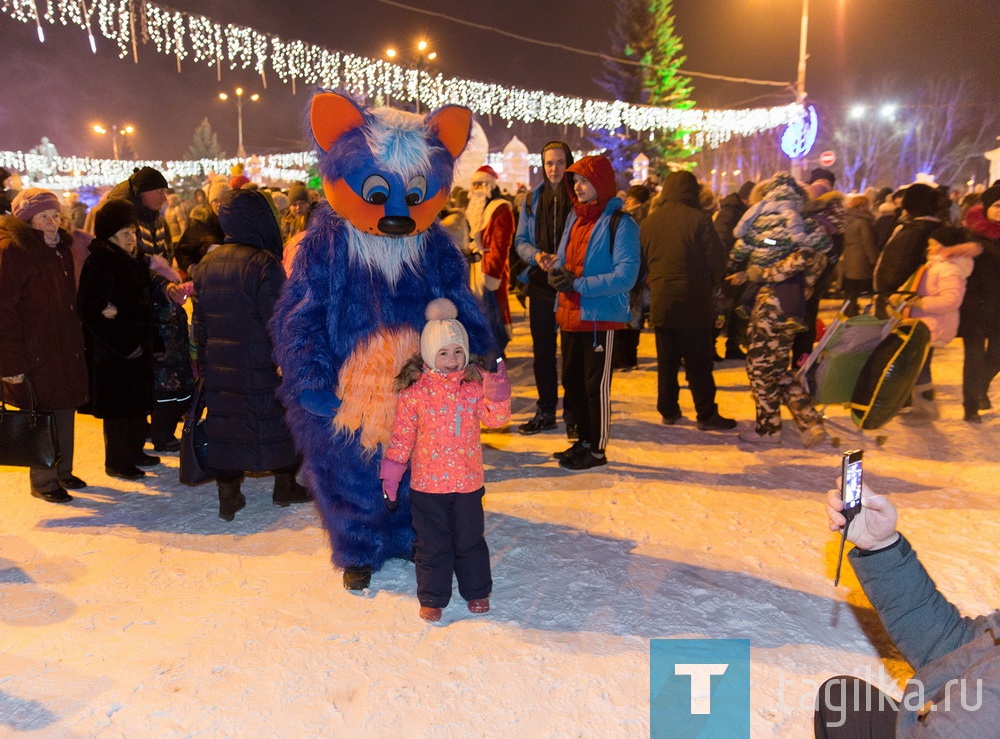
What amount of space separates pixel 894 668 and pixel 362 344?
101 inches

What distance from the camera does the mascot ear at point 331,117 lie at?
10.7ft

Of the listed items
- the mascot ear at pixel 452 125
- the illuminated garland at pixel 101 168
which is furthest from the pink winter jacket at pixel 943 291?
the illuminated garland at pixel 101 168

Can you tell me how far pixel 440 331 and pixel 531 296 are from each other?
9.50 ft

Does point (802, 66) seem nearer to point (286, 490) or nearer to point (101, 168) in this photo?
point (286, 490)

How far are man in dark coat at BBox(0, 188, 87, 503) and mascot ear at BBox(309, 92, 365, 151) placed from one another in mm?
2400

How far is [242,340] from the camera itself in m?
4.21

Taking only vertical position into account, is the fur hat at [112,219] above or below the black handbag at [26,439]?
above

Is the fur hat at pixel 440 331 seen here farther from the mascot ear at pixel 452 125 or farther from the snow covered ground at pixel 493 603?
the snow covered ground at pixel 493 603

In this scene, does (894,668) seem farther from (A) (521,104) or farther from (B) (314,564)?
(A) (521,104)

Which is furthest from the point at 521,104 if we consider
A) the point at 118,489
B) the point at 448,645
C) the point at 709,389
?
the point at 448,645

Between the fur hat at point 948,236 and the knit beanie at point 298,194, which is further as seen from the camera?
the knit beanie at point 298,194

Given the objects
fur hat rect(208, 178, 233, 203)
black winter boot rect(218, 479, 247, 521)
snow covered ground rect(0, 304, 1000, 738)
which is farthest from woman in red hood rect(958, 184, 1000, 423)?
fur hat rect(208, 178, 233, 203)

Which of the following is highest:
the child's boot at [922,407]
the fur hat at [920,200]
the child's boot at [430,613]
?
the fur hat at [920,200]

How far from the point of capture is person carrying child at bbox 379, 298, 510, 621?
3170mm
